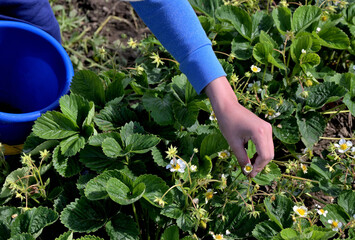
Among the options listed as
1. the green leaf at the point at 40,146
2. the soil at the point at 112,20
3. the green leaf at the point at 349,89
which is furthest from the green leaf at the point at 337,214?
the soil at the point at 112,20

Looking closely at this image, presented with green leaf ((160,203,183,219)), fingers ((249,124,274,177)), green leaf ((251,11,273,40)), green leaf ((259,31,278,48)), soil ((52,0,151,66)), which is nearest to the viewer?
fingers ((249,124,274,177))

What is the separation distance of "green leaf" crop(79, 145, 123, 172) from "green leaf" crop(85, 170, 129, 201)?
83mm

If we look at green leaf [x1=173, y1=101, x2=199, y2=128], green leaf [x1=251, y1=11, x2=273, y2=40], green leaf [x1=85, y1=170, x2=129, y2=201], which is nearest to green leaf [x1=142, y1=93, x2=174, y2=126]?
green leaf [x1=173, y1=101, x2=199, y2=128]

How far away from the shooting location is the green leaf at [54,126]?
1.44 metres

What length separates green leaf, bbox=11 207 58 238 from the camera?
1290mm

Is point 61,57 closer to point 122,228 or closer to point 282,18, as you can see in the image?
point 122,228

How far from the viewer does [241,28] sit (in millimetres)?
1835

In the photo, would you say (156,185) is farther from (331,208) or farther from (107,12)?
(107,12)

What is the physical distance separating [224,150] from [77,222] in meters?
0.52

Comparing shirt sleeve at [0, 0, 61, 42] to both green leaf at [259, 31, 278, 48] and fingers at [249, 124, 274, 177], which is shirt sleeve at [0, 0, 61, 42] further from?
fingers at [249, 124, 274, 177]

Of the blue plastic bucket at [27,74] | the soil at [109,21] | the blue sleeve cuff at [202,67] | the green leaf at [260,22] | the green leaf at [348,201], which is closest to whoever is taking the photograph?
the blue sleeve cuff at [202,67]

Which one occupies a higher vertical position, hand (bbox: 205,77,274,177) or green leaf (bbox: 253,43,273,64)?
hand (bbox: 205,77,274,177)

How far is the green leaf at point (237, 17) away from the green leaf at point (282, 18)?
0.37 feet

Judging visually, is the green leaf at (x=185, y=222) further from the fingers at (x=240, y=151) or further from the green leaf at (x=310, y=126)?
the green leaf at (x=310, y=126)
